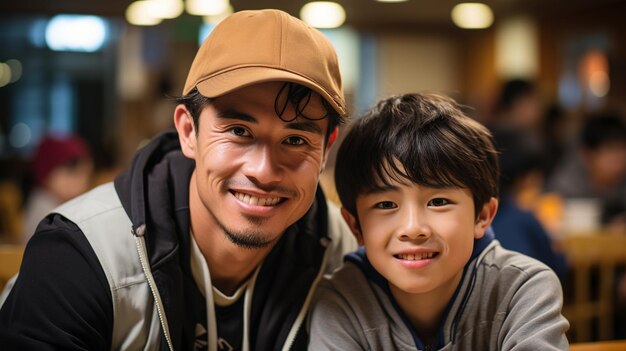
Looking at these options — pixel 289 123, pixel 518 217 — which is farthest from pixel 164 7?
pixel 289 123

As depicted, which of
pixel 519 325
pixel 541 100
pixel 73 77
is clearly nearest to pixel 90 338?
pixel 519 325

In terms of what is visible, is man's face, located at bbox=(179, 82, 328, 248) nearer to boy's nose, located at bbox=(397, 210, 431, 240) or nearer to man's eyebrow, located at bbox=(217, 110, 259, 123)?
man's eyebrow, located at bbox=(217, 110, 259, 123)

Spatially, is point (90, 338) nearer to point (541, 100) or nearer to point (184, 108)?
point (184, 108)

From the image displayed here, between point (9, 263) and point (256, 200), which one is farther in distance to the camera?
point (9, 263)

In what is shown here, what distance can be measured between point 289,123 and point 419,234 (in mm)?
333

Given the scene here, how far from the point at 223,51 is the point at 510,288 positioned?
2.47 ft

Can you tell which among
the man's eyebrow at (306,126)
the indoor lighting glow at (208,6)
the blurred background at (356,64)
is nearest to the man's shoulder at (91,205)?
the man's eyebrow at (306,126)

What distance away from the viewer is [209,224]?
1594 millimetres

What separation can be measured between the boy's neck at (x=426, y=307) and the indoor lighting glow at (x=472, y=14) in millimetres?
6662

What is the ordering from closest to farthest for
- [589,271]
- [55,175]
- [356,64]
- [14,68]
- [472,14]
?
[589,271], [55,175], [472,14], [14,68], [356,64]

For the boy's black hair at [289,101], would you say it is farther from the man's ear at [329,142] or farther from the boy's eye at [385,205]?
the boy's eye at [385,205]

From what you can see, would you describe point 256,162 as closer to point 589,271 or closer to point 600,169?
point 589,271

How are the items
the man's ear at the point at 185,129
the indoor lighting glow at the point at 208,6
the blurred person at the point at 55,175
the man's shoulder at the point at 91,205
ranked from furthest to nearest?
the indoor lighting glow at the point at 208,6, the blurred person at the point at 55,175, the man's ear at the point at 185,129, the man's shoulder at the point at 91,205

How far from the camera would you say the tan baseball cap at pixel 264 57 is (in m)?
1.42
